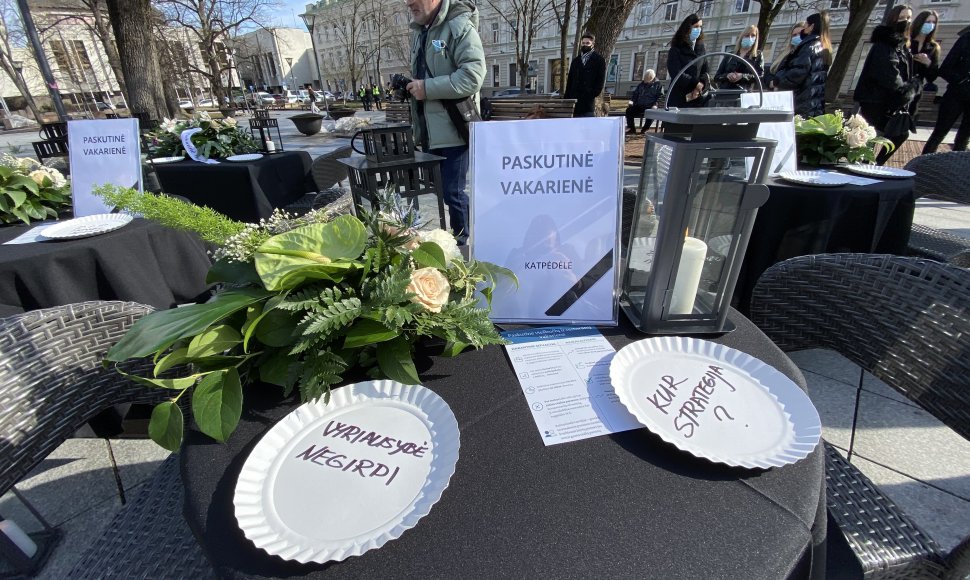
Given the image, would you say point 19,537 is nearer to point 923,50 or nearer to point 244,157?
point 244,157

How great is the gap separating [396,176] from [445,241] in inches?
24.3

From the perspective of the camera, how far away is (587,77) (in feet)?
22.2

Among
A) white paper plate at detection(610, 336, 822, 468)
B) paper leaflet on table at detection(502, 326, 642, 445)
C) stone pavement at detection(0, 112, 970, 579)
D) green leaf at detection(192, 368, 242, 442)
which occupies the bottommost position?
stone pavement at detection(0, 112, 970, 579)

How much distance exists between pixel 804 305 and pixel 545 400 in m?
1.01

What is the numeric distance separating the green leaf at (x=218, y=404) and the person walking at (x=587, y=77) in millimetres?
7418

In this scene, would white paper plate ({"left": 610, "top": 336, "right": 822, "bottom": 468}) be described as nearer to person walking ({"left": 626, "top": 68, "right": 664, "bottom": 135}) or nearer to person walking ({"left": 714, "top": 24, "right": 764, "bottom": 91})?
person walking ({"left": 714, "top": 24, "right": 764, "bottom": 91})

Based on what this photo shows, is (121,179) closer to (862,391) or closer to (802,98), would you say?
(862,391)

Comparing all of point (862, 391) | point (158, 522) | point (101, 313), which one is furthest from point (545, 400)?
point (862, 391)

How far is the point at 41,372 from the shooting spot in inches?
37.0

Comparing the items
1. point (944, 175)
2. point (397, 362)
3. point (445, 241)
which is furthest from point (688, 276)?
A: point (944, 175)

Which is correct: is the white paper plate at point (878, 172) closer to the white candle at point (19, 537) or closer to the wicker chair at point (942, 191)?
the wicker chair at point (942, 191)

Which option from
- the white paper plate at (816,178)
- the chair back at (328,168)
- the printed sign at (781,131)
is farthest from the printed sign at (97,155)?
the white paper plate at (816,178)

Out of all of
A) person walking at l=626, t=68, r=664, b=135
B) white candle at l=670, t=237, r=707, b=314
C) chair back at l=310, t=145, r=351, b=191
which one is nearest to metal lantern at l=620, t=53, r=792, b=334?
white candle at l=670, t=237, r=707, b=314

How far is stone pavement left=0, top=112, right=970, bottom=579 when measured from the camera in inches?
59.1
